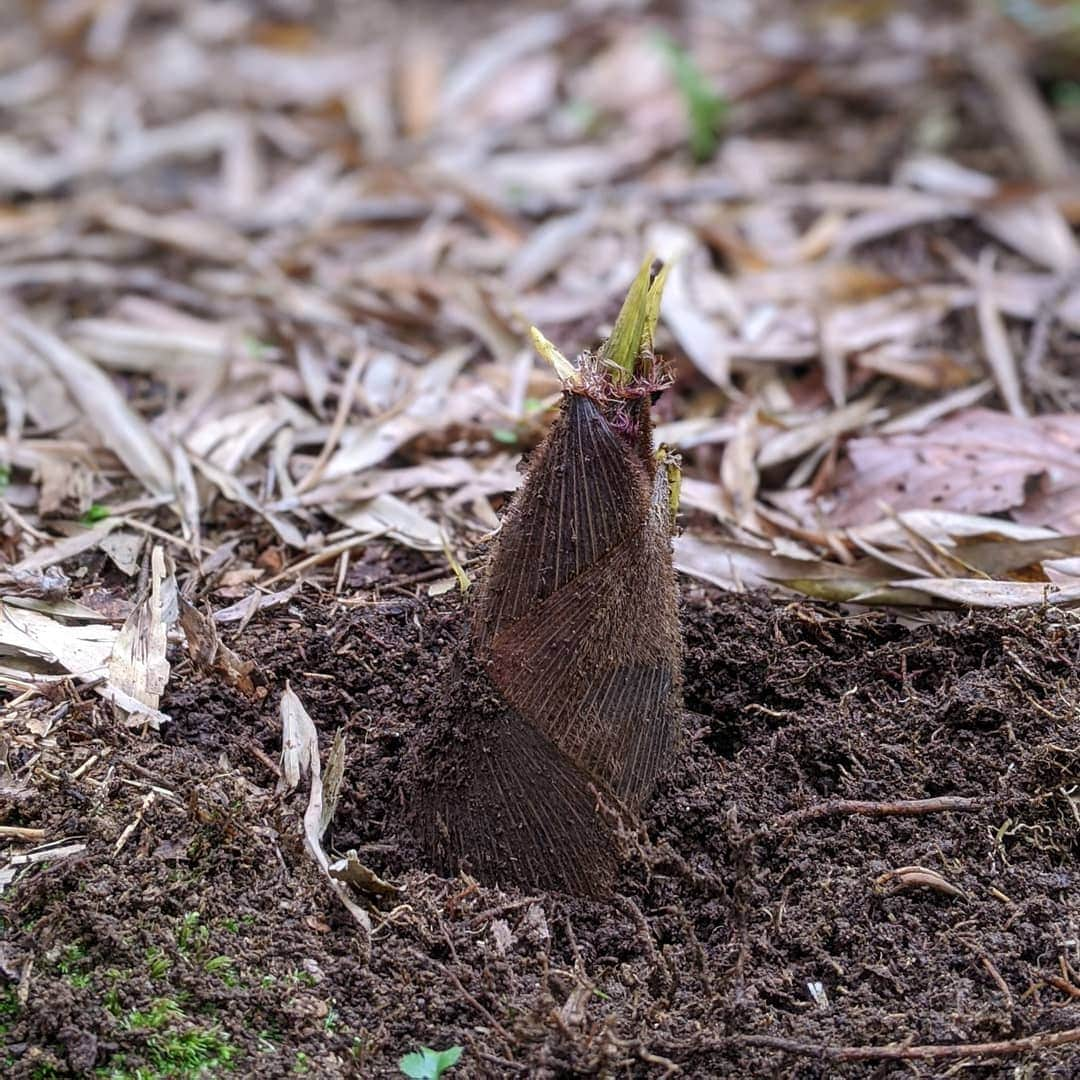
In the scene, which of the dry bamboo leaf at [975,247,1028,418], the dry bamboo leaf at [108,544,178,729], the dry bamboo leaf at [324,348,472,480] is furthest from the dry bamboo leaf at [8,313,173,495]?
the dry bamboo leaf at [975,247,1028,418]

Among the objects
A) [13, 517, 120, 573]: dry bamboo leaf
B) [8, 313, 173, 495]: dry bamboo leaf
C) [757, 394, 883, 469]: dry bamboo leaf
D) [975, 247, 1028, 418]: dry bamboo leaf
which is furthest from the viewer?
Result: [975, 247, 1028, 418]: dry bamboo leaf

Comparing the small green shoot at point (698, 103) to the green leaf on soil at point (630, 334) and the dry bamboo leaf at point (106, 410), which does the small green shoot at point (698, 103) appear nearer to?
the dry bamboo leaf at point (106, 410)

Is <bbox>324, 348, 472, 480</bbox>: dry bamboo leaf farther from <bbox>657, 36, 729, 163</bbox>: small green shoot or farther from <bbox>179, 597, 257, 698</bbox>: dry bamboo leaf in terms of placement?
<bbox>657, 36, 729, 163</bbox>: small green shoot

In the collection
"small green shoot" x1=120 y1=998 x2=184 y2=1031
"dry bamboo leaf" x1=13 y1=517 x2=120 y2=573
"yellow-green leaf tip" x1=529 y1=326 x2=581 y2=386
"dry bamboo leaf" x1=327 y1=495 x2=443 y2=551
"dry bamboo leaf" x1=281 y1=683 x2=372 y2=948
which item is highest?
"yellow-green leaf tip" x1=529 y1=326 x2=581 y2=386

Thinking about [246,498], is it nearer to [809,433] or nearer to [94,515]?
[94,515]

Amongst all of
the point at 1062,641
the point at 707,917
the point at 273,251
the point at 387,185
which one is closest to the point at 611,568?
the point at 707,917

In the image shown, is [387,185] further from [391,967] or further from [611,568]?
[391,967]
